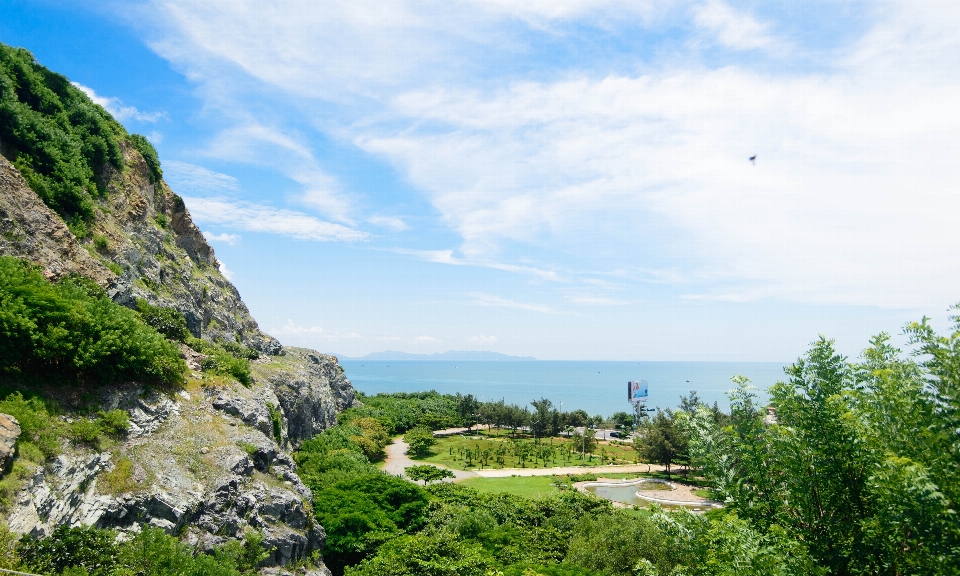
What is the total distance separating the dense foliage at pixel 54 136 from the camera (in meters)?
24.4

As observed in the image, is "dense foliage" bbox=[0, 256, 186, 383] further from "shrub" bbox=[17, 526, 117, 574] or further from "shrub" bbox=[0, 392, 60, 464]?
"shrub" bbox=[17, 526, 117, 574]

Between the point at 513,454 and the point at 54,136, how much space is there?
5252 cm

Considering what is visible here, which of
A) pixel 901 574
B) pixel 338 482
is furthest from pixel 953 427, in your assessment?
pixel 338 482

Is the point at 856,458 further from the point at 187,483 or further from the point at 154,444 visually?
the point at 154,444

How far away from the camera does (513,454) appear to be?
58.8 metres

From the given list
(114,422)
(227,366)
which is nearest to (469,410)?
(227,366)

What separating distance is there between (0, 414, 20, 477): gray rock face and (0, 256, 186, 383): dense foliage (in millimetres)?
3065

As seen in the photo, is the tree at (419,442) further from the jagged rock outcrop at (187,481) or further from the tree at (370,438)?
the jagged rock outcrop at (187,481)

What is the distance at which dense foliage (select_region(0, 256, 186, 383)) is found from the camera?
51.0ft

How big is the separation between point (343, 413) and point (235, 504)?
1834 inches

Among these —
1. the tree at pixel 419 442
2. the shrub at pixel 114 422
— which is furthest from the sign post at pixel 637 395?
the shrub at pixel 114 422

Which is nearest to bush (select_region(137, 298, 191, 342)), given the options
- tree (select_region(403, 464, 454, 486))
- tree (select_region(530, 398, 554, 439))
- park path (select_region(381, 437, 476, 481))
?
tree (select_region(403, 464, 454, 486))

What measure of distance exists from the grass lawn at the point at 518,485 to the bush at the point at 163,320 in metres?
27.2

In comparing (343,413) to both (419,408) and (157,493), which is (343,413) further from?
(157,493)
